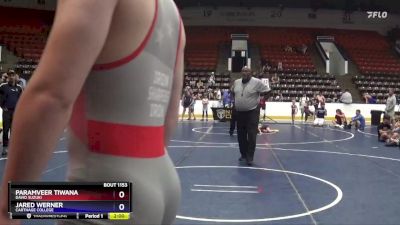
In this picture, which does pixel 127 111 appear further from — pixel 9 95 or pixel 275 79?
pixel 275 79

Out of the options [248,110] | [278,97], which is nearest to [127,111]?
[248,110]

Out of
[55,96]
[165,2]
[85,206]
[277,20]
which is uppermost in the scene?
[277,20]

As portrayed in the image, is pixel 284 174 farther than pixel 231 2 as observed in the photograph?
No

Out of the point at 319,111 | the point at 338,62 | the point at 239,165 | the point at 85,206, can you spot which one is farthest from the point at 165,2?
the point at 338,62

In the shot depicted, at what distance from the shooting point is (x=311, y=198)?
5.15 m

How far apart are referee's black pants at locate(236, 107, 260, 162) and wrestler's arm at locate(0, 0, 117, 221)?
672 centimetres

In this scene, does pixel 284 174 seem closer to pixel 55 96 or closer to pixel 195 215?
pixel 195 215

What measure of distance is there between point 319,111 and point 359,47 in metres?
18.9

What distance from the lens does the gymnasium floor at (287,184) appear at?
4.42m

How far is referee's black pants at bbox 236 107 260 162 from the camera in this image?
7.64 metres

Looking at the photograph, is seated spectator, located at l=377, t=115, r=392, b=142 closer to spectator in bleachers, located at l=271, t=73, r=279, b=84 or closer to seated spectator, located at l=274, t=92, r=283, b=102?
seated spectator, located at l=274, t=92, r=283, b=102

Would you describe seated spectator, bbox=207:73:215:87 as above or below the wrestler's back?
above
